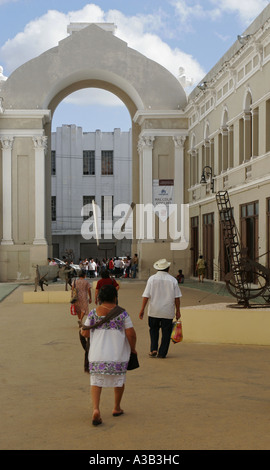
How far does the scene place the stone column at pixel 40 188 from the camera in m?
39.3

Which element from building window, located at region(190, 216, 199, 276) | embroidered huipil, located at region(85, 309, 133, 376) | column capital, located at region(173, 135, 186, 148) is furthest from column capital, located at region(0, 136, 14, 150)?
embroidered huipil, located at region(85, 309, 133, 376)

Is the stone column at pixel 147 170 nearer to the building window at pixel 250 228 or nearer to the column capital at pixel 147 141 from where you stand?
the column capital at pixel 147 141

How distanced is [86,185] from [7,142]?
21.7 metres

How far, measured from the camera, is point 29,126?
39375 millimetres

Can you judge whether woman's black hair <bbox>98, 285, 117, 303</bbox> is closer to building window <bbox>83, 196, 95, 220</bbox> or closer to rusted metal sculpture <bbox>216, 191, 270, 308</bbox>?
rusted metal sculpture <bbox>216, 191, 270, 308</bbox>

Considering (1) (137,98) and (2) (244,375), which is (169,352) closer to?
(2) (244,375)

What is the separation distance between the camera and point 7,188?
39344mm

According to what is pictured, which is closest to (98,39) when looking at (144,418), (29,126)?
(29,126)

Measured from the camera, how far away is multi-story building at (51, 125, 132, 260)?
197 ft

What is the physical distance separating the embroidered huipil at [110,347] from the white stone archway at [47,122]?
31933 millimetres

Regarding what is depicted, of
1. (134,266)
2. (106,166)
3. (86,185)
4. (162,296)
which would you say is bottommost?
(134,266)

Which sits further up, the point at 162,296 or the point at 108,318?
the point at 108,318

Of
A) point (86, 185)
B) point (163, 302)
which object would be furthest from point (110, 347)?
point (86, 185)

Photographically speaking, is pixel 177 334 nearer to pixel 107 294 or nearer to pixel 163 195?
pixel 107 294
